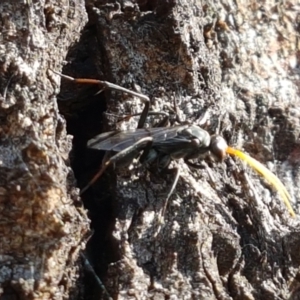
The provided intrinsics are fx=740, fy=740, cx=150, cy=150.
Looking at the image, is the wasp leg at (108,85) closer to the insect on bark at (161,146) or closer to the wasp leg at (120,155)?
the insect on bark at (161,146)

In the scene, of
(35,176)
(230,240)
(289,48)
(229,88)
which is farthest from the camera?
(289,48)

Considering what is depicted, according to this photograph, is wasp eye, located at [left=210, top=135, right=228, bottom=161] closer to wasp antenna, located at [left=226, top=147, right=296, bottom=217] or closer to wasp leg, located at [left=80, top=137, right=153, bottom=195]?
wasp antenna, located at [left=226, top=147, right=296, bottom=217]

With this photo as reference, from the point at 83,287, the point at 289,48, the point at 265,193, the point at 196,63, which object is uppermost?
the point at 289,48

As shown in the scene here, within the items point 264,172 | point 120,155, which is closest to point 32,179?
point 120,155

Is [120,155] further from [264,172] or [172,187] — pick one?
[264,172]

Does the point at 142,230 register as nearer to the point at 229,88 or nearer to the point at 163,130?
the point at 163,130

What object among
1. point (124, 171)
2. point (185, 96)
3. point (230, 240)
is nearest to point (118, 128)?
point (124, 171)
